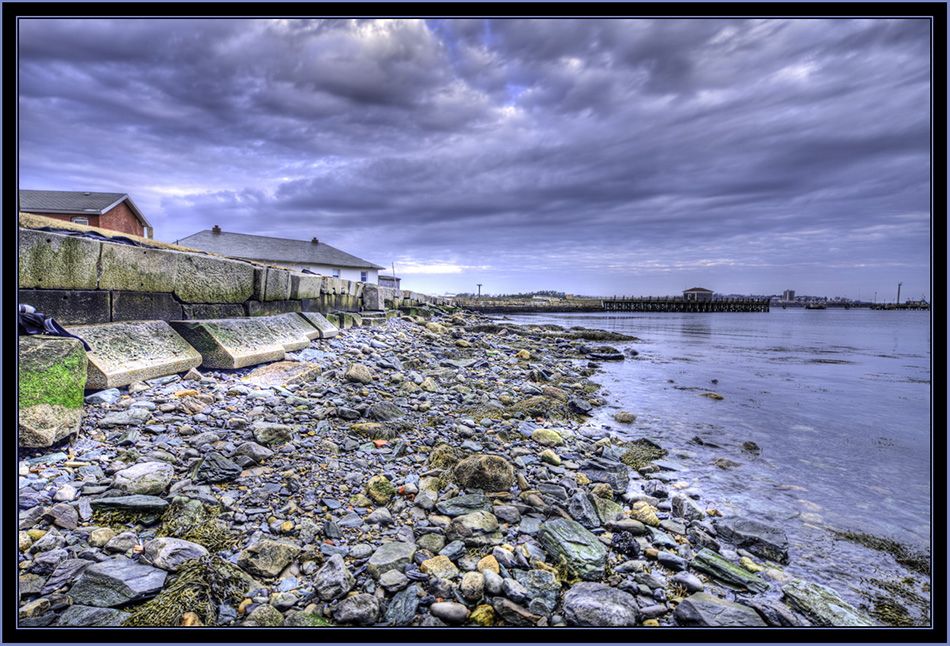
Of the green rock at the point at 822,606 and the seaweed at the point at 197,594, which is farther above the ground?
the seaweed at the point at 197,594

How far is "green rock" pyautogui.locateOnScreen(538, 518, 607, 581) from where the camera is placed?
2.13 m

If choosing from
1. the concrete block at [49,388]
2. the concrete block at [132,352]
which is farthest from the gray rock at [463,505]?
the concrete block at [132,352]

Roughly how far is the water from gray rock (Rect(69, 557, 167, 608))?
124 inches

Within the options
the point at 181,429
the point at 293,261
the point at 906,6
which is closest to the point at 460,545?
the point at 181,429

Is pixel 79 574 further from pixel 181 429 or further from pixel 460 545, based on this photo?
pixel 460 545

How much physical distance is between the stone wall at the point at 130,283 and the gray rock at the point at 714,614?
4888mm

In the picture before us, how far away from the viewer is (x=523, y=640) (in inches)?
43.9

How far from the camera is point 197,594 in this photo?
164cm

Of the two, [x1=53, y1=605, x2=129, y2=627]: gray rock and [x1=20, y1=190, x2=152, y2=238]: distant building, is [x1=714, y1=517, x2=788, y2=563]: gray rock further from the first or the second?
[x1=20, y1=190, x2=152, y2=238]: distant building

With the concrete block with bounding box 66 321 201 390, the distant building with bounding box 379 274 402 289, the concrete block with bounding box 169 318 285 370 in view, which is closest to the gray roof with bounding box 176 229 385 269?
the distant building with bounding box 379 274 402 289

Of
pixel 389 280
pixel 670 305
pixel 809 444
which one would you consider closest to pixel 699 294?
pixel 670 305

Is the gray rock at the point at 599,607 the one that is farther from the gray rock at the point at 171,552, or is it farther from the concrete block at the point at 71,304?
the concrete block at the point at 71,304

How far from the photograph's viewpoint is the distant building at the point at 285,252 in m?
30.7

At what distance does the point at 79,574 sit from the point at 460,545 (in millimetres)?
1756
